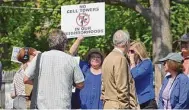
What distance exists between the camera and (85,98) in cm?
861

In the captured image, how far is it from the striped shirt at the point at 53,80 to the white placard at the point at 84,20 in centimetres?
270

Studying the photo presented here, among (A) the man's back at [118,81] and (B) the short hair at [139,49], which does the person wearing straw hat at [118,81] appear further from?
(B) the short hair at [139,49]

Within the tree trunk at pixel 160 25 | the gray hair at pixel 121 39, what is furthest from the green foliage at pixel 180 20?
the gray hair at pixel 121 39

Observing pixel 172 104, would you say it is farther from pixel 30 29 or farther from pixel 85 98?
pixel 30 29

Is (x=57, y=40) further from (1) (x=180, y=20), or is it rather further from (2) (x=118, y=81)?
(1) (x=180, y=20)

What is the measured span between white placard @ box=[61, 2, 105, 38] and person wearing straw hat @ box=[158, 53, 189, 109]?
7.32 feet

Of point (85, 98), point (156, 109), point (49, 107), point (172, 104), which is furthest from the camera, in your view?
point (85, 98)

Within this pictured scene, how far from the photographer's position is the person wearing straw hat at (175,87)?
7191mm

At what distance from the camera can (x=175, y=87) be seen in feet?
23.7

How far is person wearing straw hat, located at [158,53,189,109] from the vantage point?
23.6 feet

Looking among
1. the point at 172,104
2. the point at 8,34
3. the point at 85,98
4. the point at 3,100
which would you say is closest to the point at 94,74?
the point at 85,98

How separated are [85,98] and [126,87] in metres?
1.77

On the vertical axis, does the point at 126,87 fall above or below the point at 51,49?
below

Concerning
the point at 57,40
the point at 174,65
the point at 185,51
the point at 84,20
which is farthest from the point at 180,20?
the point at 57,40
